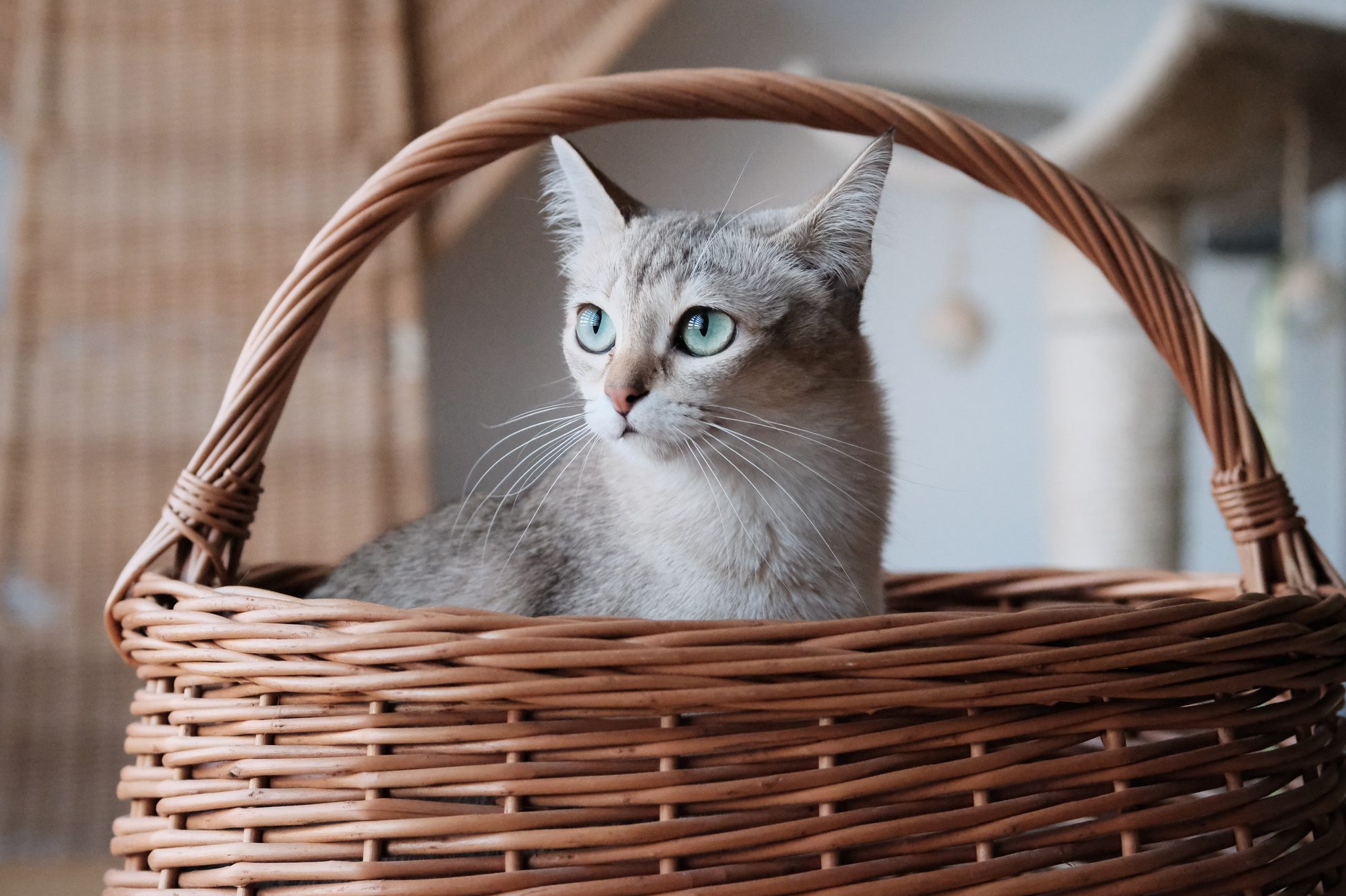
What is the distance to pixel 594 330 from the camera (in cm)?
94

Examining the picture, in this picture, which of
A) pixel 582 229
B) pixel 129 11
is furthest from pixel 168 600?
pixel 129 11

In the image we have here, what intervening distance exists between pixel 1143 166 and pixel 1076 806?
1.59m

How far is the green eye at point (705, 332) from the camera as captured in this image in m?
0.86

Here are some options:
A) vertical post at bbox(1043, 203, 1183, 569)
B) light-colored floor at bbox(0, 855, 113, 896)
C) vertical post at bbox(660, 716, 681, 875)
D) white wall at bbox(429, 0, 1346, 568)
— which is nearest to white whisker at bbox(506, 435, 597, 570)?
vertical post at bbox(660, 716, 681, 875)

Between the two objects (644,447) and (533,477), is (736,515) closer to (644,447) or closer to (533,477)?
(644,447)

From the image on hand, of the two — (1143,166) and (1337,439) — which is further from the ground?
(1143,166)

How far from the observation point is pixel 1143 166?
193cm

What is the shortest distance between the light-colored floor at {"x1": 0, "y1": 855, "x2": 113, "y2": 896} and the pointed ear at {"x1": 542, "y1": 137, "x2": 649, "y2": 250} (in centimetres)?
119

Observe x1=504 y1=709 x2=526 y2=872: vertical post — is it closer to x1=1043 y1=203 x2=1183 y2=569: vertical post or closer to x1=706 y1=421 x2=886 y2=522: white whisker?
x1=706 y1=421 x2=886 y2=522: white whisker

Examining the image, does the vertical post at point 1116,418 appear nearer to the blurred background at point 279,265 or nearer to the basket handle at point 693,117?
the blurred background at point 279,265

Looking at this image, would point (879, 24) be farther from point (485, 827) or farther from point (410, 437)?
point (485, 827)

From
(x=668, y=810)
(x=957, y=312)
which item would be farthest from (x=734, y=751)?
(x=957, y=312)

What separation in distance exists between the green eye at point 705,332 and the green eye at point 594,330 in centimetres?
8

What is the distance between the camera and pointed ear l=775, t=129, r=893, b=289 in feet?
2.81
